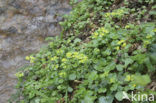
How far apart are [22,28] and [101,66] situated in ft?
9.13

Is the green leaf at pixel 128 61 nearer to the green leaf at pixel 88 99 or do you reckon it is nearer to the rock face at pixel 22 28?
the green leaf at pixel 88 99

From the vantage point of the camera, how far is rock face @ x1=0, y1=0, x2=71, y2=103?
386cm

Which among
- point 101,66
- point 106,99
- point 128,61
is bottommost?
point 106,99

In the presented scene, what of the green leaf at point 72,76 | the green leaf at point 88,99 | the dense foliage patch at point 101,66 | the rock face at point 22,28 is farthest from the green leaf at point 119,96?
the rock face at point 22,28

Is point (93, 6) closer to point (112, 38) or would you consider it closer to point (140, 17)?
point (140, 17)

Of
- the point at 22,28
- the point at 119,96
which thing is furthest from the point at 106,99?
the point at 22,28

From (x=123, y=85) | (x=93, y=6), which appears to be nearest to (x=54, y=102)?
(x=123, y=85)

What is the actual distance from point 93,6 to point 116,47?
198 centimetres

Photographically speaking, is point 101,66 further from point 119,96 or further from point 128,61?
point 119,96

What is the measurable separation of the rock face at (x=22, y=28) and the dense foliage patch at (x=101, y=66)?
25.6 inches

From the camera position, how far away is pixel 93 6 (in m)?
4.13

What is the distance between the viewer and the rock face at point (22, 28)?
386 centimetres

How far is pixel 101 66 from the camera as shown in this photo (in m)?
2.50

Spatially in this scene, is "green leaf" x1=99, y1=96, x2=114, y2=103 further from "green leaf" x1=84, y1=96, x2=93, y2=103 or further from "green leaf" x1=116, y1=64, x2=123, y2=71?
"green leaf" x1=116, y1=64, x2=123, y2=71
